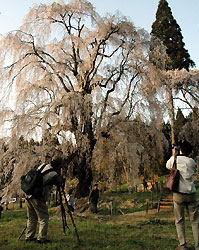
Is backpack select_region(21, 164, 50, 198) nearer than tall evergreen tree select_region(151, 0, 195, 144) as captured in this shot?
Yes

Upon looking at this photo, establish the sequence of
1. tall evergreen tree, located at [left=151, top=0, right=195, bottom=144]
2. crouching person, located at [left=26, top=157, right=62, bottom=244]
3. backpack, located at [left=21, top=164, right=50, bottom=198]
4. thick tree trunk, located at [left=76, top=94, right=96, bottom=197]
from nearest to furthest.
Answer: backpack, located at [left=21, top=164, right=50, bottom=198] → crouching person, located at [left=26, top=157, right=62, bottom=244] → thick tree trunk, located at [left=76, top=94, right=96, bottom=197] → tall evergreen tree, located at [left=151, top=0, right=195, bottom=144]

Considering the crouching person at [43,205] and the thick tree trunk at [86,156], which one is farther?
the thick tree trunk at [86,156]

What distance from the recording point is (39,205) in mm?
4312

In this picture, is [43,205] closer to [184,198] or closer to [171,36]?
[184,198]

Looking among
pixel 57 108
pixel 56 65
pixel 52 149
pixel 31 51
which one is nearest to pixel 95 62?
pixel 56 65

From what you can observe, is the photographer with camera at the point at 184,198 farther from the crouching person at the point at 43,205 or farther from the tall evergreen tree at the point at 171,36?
the tall evergreen tree at the point at 171,36

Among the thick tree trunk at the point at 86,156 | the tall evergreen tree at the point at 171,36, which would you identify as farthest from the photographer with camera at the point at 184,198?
the tall evergreen tree at the point at 171,36

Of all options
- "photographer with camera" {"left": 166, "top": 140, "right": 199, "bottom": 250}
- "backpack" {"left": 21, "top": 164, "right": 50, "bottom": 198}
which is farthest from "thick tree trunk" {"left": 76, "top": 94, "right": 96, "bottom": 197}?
"photographer with camera" {"left": 166, "top": 140, "right": 199, "bottom": 250}

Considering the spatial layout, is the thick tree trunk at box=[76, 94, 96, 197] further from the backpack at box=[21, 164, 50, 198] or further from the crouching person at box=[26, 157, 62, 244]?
the backpack at box=[21, 164, 50, 198]

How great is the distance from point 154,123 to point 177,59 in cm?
1178

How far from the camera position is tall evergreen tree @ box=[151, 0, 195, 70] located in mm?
22172

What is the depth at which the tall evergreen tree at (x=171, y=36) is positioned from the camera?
22172 mm

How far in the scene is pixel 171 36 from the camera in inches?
897

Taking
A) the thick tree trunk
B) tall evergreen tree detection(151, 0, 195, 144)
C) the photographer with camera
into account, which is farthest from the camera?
tall evergreen tree detection(151, 0, 195, 144)
